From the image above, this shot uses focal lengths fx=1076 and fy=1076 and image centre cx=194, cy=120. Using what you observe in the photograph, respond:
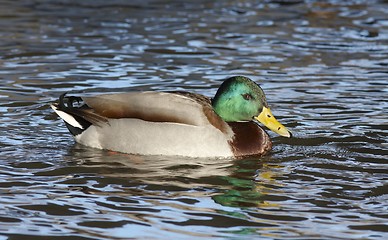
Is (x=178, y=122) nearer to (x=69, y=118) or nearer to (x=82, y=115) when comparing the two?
(x=82, y=115)

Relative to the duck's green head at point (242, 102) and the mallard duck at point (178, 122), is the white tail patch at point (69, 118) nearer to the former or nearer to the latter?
the mallard duck at point (178, 122)

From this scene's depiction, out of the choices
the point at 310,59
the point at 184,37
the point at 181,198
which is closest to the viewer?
the point at 181,198

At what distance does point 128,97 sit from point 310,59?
5148 mm

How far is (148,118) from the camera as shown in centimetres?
977

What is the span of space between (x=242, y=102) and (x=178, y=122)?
67 cm

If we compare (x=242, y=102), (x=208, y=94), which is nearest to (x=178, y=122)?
(x=242, y=102)

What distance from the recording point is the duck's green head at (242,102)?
9.95 m

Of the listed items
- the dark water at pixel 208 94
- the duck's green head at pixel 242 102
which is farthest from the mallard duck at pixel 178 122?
the dark water at pixel 208 94

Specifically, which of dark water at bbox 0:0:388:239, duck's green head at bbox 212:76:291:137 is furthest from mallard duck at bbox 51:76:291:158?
dark water at bbox 0:0:388:239

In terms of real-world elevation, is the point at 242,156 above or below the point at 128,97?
below

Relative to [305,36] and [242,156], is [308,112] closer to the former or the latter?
[242,156]

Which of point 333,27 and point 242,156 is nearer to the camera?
point 242,156

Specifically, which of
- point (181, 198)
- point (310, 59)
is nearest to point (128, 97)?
point (181, 198)

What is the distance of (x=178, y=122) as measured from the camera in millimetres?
9711
